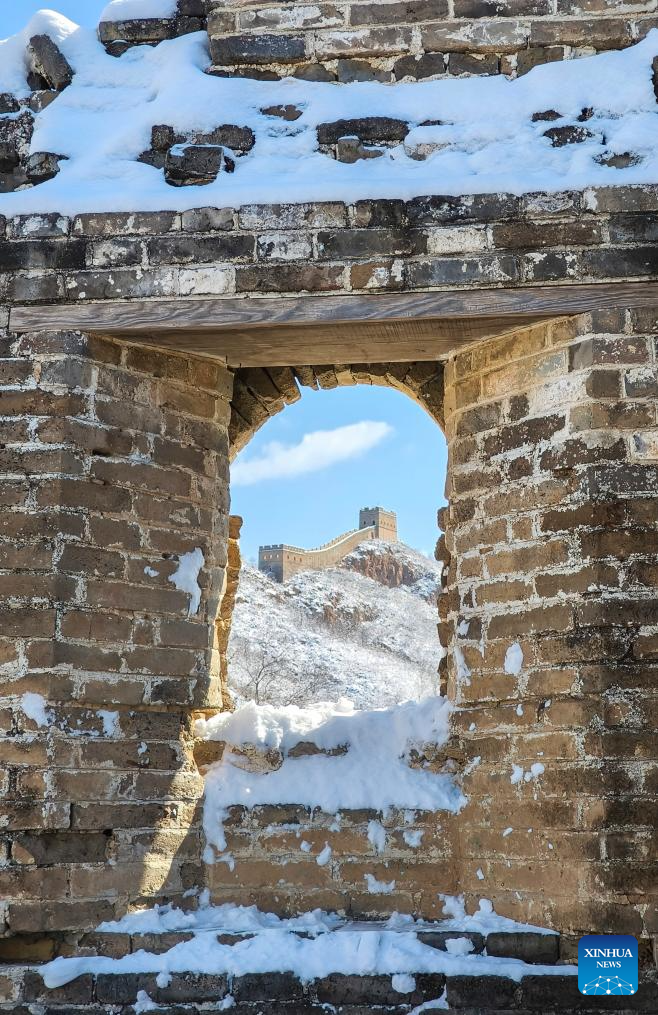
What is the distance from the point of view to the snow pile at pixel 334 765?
4.80 m

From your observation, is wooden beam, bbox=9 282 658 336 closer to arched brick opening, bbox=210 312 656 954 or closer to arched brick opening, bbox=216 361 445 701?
arched brick opening, bbox=210 312 656 954

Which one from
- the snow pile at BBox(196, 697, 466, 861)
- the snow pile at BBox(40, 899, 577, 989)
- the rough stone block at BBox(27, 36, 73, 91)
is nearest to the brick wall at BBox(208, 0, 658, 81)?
the rough stone block at BBox(27, 36, 73, 91)

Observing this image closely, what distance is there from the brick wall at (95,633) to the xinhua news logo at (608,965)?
1661mm

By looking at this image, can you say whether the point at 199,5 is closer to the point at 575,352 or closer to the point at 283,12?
the point at 283,12

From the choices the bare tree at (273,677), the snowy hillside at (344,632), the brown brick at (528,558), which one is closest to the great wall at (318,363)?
the brown brick at (528,558)

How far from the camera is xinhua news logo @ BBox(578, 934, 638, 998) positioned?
13.0 ft

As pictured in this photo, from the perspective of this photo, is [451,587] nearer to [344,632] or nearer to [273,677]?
[273,677]

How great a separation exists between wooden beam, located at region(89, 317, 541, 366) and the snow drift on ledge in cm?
53

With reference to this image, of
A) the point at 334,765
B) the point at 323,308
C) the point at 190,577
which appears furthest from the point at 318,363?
the point at 334,765

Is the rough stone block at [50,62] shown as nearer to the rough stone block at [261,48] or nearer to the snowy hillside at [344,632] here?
the rough stone block at [261,48]

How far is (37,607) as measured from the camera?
4.46 meters

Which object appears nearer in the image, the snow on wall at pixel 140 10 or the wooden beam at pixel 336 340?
the wooden beam at pixel 336 340

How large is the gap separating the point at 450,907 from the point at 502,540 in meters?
1.52

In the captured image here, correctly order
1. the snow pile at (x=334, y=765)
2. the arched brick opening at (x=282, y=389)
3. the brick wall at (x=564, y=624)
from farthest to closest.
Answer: the arched brick opening at (x=282, y=389), the snow pile at (x=334, y=765), the brick wall at (x=564, y=624)
